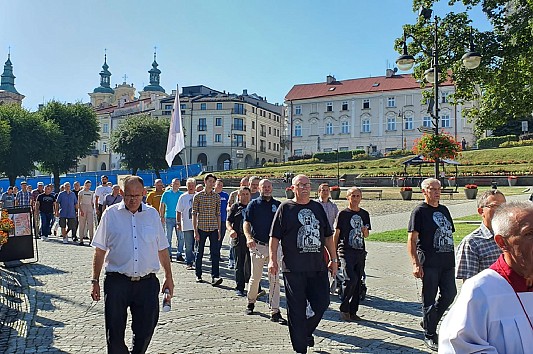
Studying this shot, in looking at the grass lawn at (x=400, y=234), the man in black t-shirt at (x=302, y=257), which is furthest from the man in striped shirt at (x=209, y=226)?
the grass lawn at (x=400, y=234)

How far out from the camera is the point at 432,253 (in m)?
6.12

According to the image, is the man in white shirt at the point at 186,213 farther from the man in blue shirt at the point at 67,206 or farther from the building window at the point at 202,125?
the building window at the point at 202,125

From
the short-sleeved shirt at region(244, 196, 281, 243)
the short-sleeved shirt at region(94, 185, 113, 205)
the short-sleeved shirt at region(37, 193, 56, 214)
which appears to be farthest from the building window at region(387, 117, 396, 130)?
the short-sleeved shirt at region(244, 196, 281, 243)

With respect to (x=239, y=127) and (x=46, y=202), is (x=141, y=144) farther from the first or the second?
(x=46, y=202)

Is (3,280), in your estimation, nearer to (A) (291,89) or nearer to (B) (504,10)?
(B) (504,10)

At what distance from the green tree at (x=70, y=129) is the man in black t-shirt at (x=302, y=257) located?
55.8 m

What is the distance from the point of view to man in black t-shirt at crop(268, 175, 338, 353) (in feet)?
18.9

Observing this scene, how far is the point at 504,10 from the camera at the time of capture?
18641mm

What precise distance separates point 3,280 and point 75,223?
751 cm

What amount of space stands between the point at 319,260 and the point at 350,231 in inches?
77.4

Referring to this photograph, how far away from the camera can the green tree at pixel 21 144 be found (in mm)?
53000

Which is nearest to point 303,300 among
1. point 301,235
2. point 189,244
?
point 301,235

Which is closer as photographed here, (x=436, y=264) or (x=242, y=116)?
(x=436, y=264)

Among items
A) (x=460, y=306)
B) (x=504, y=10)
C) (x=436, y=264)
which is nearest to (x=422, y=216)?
(x=436, y=264)
